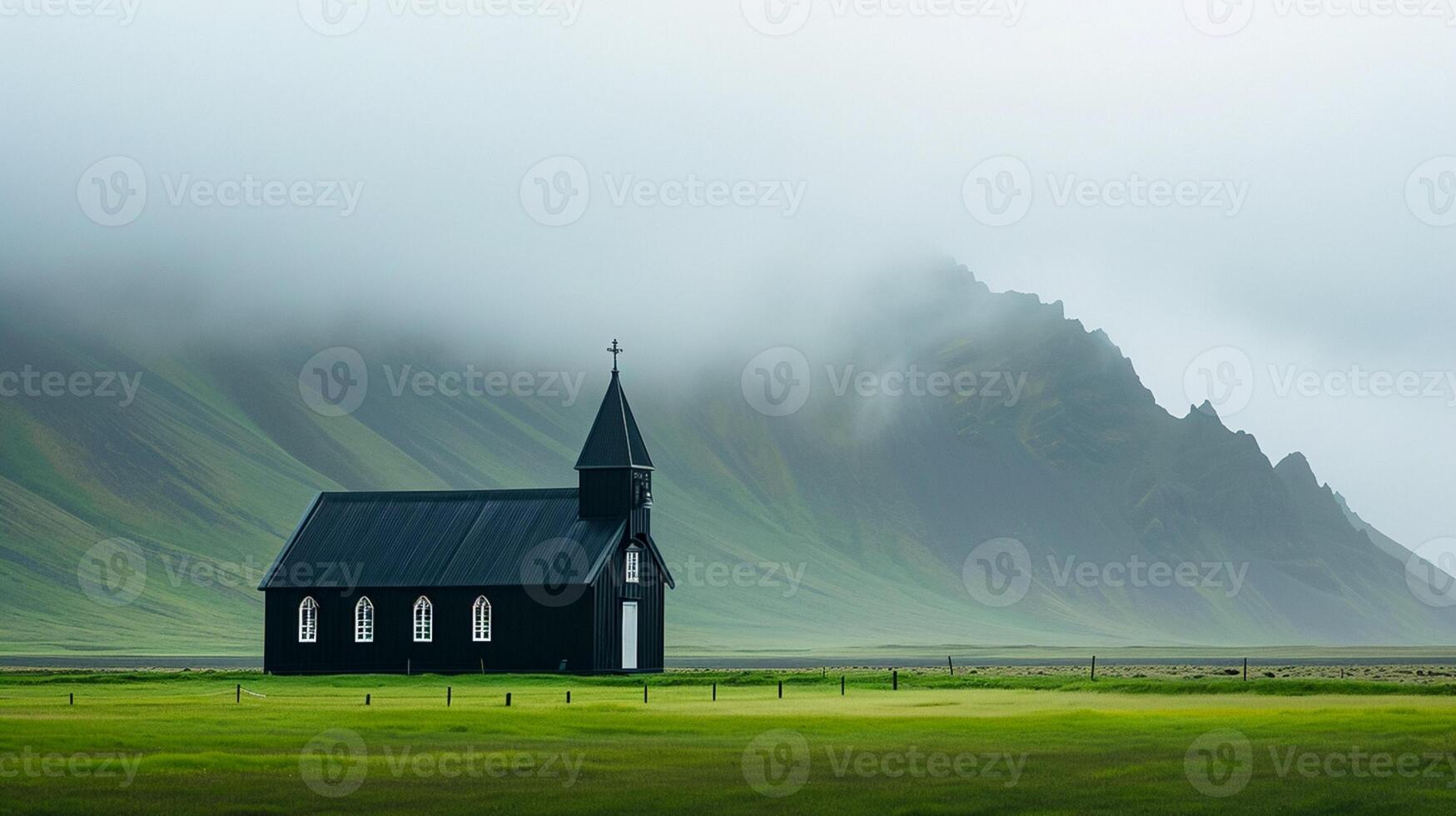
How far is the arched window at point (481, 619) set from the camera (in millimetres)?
87688

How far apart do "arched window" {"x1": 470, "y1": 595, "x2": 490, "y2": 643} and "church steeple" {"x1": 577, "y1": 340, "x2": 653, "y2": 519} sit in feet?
20.3

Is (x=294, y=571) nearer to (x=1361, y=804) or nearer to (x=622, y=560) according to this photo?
(x=622, y=560)

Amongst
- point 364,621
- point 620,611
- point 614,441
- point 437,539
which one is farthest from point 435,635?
point 614,441

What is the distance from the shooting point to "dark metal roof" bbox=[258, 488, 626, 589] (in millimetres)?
88000

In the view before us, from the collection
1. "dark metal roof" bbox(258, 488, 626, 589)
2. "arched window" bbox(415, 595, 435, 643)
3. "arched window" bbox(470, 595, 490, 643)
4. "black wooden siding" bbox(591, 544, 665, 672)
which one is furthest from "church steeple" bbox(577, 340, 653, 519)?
"arched window" bbox(415, 595, 435, 643)

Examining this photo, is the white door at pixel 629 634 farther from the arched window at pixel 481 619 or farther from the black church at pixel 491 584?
the arched window at pixel 481 619

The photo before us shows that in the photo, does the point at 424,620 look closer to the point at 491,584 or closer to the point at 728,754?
the point at 491,584

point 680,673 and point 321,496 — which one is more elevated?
point 321,496

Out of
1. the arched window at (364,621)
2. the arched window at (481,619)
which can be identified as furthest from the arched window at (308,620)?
the arched window at (481,619)

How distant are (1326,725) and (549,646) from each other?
42926 mm

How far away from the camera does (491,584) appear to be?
87.2m

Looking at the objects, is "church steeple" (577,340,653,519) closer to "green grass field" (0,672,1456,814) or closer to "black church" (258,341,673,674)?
"black church" (258,341,673,674)

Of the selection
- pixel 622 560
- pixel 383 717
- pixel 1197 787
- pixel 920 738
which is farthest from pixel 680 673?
pixel 1197 787

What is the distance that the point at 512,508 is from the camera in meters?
91.6
